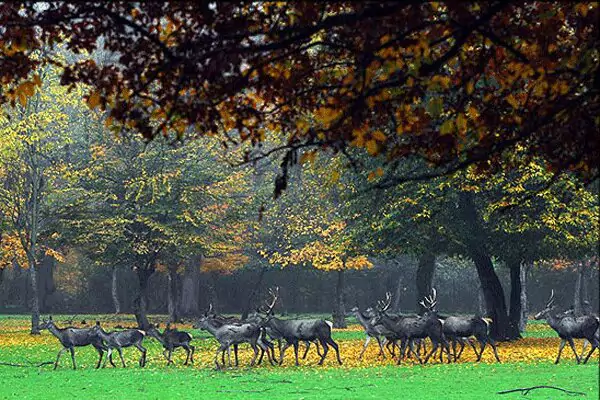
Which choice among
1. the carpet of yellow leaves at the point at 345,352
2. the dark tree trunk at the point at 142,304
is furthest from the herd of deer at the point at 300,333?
the dark tree trunk at the point at 142,304

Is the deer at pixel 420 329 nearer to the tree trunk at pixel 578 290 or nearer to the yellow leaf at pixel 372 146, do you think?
the yellow leaf at pixel 372 146

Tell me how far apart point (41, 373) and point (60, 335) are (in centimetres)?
173

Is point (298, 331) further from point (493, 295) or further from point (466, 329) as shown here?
point (493, 295)

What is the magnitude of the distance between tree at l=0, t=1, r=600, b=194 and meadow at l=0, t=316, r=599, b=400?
38.1ft

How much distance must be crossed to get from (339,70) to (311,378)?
1573 cm

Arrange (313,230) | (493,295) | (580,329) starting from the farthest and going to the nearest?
(313,230) → (493,295) → (580,329)

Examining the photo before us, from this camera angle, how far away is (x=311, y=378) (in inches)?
914

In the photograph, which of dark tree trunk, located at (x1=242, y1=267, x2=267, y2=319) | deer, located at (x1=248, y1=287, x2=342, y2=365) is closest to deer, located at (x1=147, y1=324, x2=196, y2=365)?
deer, located at (x1=248, y1=287, x2=342, y2=365)

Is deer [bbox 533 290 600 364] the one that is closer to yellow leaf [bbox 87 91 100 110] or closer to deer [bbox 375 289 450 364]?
deer [bbox 375 289 450 364]

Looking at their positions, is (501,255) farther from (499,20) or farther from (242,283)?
(242,283)

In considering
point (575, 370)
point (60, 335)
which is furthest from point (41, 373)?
point (575, 370)

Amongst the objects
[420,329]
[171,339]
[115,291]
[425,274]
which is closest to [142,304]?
[425,274]

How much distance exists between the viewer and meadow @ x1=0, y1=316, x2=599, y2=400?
19.8 m

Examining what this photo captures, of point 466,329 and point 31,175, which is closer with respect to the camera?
point 466,329
